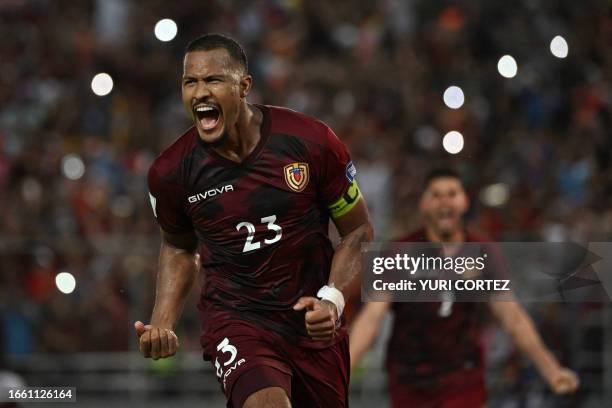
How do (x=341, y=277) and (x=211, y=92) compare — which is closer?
(x=211, y=92)

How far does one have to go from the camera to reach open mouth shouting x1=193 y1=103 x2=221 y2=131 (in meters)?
6.34

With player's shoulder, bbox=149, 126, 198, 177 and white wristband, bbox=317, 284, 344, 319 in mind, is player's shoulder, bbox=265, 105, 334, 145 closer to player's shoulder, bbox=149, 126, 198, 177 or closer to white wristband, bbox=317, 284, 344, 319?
player's shoulder, bbox=149, 126, 198, 177

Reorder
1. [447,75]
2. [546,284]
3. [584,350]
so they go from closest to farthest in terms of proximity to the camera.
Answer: [546,284] < [584,350] < [447,75]

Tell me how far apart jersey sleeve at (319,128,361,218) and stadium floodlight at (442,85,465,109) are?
24.0 ft

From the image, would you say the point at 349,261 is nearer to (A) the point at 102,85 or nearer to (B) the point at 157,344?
(B) the point at 157,344

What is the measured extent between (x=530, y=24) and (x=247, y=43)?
3.34m

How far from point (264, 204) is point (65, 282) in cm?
649

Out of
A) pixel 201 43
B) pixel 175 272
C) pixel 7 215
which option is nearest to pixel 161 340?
pixel 175 272

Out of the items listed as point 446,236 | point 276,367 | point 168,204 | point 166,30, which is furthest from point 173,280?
point 166,30

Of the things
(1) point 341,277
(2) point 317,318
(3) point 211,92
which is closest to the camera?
(2) point 317,318

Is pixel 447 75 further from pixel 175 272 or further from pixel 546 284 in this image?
pixel 175 272

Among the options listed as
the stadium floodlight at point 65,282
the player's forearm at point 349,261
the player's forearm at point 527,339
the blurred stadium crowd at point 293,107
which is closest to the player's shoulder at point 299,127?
the player's forearm at point 349,261

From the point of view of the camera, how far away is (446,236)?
8789 millimetres

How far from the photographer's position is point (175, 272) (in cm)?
685
